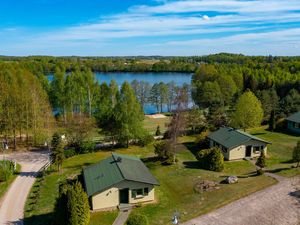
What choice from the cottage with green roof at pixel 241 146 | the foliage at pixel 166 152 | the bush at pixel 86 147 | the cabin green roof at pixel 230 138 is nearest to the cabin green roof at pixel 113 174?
the foliage at pixel 166 152

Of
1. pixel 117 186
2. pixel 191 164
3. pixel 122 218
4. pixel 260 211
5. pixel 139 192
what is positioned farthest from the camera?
pixel 191 164

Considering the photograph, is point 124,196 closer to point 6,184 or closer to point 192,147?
point 6,184

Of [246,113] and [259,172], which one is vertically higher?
[246,113]

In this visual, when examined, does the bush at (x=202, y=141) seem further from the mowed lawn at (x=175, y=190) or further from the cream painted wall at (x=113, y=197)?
the cream painted wall at (x=113, y=197)

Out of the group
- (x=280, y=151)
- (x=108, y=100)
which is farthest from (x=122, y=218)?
(x=108, y=100)

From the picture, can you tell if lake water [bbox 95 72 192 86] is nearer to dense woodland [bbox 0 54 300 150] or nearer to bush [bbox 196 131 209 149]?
dense woodland [bbox 0 54 300 150]

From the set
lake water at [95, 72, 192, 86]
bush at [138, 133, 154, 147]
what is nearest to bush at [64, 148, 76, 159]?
bush at [138, 133, 154, 147]

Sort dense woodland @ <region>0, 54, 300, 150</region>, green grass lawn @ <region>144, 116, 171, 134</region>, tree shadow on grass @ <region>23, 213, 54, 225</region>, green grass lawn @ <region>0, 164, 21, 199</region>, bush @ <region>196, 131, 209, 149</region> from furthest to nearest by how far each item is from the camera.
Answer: green grass lawn @ <region>144, 116, 171, 134</region>, bush @ <region>196, 131, 209, 149</region>, dense woodland @ <region>0, 54, 300, 150</region>, green grass lawn @ <region>0, 164, 21, 199</region>, tree shadow on grass @ <region>23, 213, 54, 225</region>
